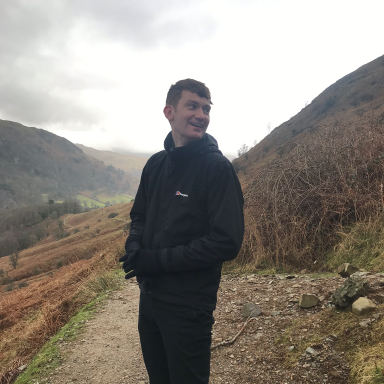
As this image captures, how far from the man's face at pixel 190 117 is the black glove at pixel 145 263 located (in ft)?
2.58

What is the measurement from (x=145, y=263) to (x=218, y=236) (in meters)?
0.48

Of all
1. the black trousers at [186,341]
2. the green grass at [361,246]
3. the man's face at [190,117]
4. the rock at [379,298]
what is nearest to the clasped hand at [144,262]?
the black trousers at [186,341]

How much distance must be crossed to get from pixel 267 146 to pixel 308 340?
2950 cm

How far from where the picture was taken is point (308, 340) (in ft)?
8.46

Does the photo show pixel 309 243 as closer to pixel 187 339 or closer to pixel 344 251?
pixel 344 251

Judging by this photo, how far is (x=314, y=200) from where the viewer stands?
5574 millimetres

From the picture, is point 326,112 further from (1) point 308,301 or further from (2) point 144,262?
(2) point 144,262

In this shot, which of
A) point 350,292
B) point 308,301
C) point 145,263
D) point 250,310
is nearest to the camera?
point 145,263

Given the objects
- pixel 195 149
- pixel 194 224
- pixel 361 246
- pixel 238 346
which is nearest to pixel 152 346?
pixel 194 224

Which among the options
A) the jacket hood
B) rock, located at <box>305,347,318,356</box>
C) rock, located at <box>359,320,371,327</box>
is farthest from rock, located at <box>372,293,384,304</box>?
the jacket hood

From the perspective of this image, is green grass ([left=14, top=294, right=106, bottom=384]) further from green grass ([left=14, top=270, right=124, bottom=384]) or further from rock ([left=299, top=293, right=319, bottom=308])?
rock ([left=299, top=293, right=319, bottom=308])

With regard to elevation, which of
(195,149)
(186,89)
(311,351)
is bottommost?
(311,351)

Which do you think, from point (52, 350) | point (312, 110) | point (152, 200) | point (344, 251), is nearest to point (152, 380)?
point (152, 200)

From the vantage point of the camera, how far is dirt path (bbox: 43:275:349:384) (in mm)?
2320
